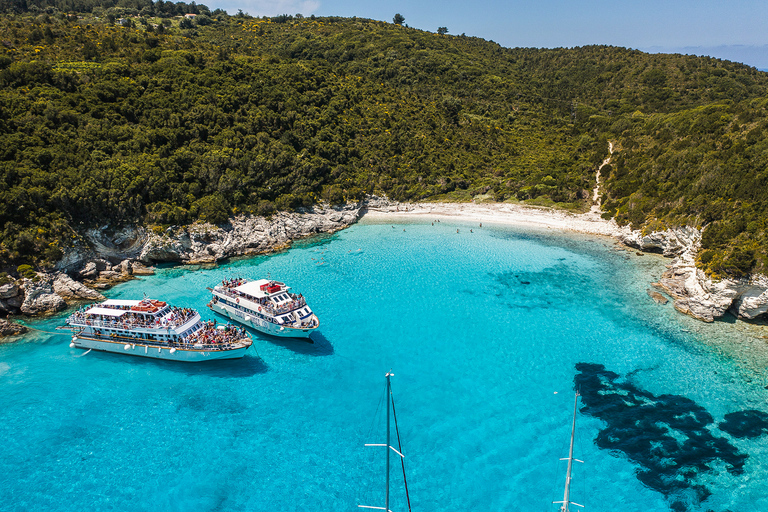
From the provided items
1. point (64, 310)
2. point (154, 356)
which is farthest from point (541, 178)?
point (64, 310)

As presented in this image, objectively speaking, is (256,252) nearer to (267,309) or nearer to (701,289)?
(267,309)

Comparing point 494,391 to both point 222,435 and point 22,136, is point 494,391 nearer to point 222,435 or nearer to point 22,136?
point 222,435

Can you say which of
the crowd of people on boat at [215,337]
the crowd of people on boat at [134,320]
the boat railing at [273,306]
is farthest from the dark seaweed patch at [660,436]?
the crowd of people on boat at [134,320]

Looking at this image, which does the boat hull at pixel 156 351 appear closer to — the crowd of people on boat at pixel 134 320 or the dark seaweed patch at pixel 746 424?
the crowd of people on boat at pixel 134 320

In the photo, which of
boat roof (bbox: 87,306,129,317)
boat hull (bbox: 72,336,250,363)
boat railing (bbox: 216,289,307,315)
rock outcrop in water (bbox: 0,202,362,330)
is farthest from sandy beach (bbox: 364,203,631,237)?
boat roof (bbox: 87,306,129,317)

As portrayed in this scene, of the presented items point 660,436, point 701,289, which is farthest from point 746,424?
point 701,289

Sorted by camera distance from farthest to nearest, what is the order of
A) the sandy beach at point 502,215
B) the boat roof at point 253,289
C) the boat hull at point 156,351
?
1. the sandy beach at point 502,215
2. the boat roof at point 253,289
3. the boat hull at point 156,351
